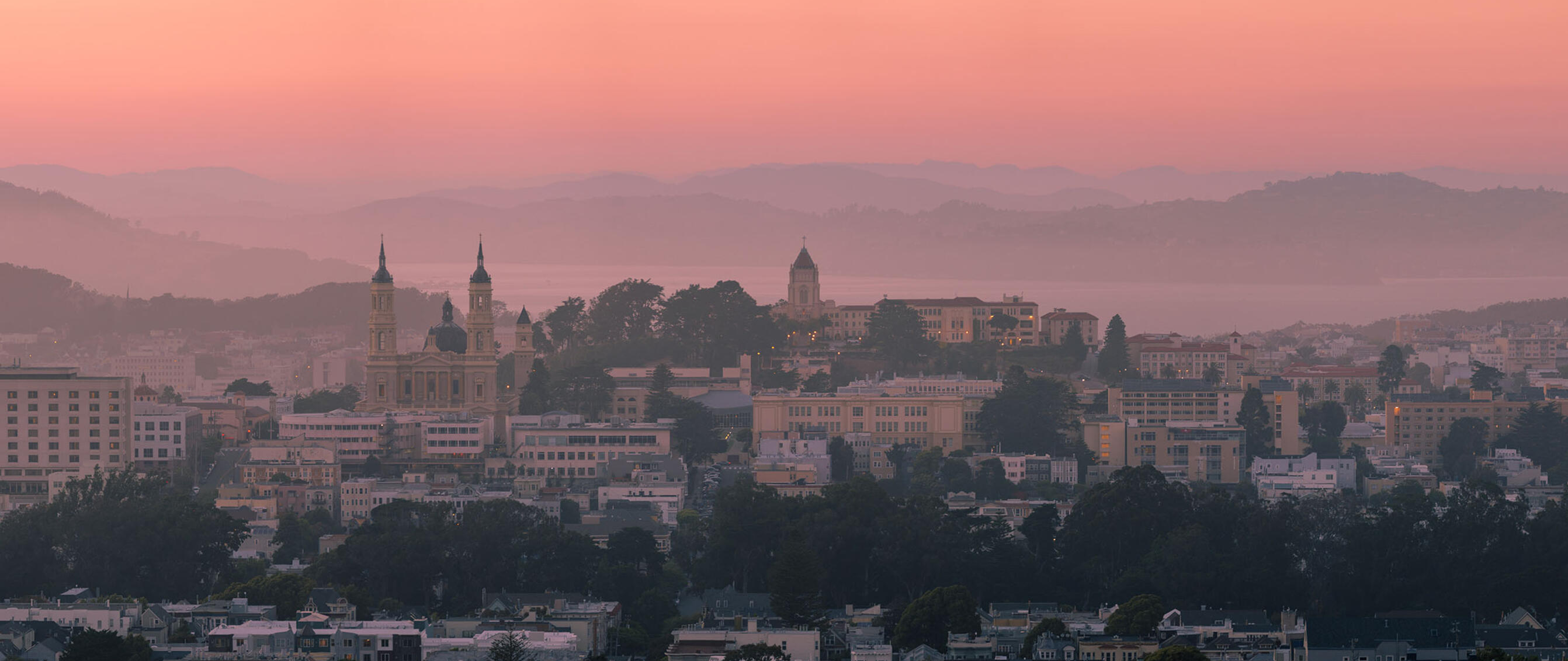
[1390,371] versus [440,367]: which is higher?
[1390,371]

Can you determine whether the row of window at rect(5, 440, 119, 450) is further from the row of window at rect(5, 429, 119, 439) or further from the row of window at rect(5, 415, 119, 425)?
the row of window at rect(5, 415, 119, 425)

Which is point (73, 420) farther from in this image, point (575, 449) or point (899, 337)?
point (899, 337)

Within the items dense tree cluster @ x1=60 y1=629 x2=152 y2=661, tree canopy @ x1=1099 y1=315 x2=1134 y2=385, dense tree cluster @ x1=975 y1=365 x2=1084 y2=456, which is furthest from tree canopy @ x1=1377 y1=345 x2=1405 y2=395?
dense tree cluster @ x1=60 y1=629 x2=152 y2=661

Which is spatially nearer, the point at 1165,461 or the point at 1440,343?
the point at 1165,461

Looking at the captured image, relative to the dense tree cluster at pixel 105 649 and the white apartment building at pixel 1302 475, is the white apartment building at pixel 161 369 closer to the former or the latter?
the white apartment building at pixel 1302 475

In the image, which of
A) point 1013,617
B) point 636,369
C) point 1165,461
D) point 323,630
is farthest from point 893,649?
point 636,369

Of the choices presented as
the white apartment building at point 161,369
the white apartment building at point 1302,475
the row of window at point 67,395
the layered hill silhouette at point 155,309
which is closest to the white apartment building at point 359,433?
the row of window at point 67,395

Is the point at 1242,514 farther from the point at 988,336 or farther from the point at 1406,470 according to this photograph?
the point at 988,336

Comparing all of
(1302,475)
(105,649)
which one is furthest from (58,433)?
(105,649)
